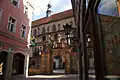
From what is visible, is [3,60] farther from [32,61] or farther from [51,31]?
[51,31]

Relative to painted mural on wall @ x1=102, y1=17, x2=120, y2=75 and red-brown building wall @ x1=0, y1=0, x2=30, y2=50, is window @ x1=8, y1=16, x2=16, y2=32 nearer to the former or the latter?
red-brown building wall @ x1=0, y1=0, x2=30, y2=50

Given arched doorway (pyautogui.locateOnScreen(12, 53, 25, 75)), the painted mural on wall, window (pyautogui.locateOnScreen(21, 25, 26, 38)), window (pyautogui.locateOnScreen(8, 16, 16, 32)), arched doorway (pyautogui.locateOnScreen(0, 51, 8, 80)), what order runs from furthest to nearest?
window (pyautogui.locateOnScreen(21, 25, 26, 38)), arched doorway (pyautogui.locateOnScreen(12, 53, 25, 75)), window (pyautogui.locateOnScreen(8, 16, 16, 32)), arched doorway (pyautogui.locateOnScreen(0, 51, 8, 80)), the painted mural on wall

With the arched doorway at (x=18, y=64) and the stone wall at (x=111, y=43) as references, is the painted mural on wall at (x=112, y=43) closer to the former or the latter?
the stone wall at (x=111, y=43)

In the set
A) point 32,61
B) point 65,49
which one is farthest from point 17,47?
point 32,61

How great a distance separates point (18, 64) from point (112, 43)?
1411 centimetres

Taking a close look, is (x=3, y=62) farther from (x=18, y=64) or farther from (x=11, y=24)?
(x=11, y=24)

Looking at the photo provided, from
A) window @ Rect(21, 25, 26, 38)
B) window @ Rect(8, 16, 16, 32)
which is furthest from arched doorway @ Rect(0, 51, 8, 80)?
window @ Rect(21, 25, 26, 38)

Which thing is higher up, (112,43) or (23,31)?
(23,31)

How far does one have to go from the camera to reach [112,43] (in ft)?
3.87

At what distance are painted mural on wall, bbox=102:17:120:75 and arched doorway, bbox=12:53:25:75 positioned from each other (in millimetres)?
13052

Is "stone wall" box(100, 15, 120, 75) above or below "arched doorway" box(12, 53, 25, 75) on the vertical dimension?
above

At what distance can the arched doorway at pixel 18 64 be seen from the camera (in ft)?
43.1

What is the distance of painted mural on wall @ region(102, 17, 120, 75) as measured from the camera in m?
1.06

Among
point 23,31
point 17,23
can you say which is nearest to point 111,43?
point 17,23
